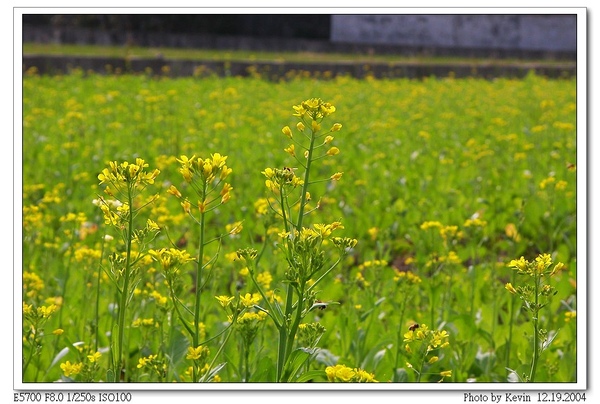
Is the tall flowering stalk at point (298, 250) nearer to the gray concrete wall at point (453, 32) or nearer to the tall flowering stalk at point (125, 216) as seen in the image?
the tall flowering stalk at point (125, 216)

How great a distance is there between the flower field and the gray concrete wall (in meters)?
5.74

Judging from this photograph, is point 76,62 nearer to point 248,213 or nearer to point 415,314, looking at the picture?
point 248,213

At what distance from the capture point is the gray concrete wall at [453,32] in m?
14.3

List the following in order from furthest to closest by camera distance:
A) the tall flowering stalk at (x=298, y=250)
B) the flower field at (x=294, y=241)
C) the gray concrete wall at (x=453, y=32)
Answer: the gray concrete wall at (x=453, y=32)
the flower field at (x=294, y=241)
the tall flowering stalk at (x=298, y=250)

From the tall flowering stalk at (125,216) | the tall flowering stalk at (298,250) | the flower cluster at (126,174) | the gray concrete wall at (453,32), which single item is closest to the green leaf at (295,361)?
the tall flowering stalk at (298,250)

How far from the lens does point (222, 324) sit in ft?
8.06

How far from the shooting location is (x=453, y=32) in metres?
14.3

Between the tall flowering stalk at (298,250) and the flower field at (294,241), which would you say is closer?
the tall flowering stalk at (298,250)

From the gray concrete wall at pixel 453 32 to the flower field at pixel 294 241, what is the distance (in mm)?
5742

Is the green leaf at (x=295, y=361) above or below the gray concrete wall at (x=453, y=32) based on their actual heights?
below

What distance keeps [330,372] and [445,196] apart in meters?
3.10

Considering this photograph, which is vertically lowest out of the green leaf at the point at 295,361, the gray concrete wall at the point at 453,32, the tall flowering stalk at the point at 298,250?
the green leaf at the point at 295,361
